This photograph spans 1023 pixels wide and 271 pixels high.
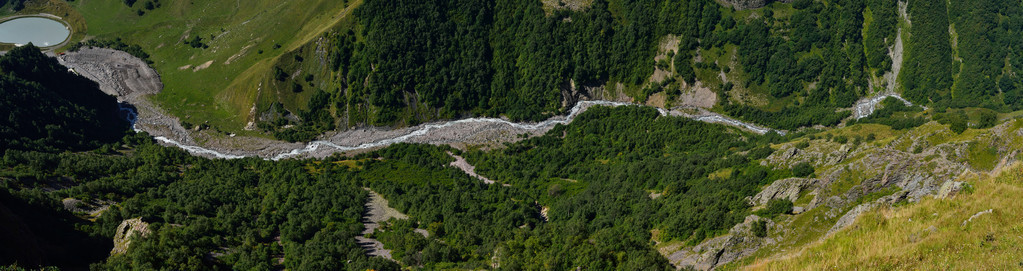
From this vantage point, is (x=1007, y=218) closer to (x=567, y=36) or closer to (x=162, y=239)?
(x=162, y=239)

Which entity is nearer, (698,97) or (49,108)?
(49,108)

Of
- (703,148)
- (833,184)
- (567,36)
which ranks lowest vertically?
(703,148)

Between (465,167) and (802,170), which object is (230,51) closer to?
(465,167)

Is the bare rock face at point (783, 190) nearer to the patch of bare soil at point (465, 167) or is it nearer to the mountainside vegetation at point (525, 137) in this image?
the mountainside vegetation at point (525, 137)

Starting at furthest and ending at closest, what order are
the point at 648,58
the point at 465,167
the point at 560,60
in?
the point at 648,58, the point at 560,60, the point at 465,167

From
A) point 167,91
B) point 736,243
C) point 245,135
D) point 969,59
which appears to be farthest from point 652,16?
point 167,91

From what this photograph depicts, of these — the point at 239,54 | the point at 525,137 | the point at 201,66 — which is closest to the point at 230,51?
the point at 239,54
